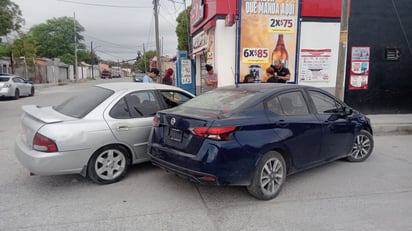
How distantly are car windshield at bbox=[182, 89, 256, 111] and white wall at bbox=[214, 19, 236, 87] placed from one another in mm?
4705

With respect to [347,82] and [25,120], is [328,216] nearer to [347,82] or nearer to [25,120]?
[25,120]

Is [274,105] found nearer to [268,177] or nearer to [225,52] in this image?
[268,177]

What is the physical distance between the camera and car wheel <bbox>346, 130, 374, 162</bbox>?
5.59m

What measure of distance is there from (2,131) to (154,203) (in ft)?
21.6

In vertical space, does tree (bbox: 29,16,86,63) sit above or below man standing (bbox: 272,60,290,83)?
above

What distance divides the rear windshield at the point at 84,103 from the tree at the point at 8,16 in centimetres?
1678

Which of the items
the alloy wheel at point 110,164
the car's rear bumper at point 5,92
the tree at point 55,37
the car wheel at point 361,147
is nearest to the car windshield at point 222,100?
the alloy wheel at point 110,164

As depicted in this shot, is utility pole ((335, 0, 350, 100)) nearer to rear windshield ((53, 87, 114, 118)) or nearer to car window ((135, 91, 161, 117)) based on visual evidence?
car window ((135, 91, 161, 117))

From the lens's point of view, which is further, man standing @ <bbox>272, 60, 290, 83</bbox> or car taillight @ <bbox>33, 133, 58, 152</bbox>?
man standing @ <bbox>272, 60, 290, 83</bbox>

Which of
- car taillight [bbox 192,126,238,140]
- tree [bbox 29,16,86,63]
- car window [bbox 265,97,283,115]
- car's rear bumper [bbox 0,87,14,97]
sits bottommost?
car's rear bumper [bbox 0,87,14,97]

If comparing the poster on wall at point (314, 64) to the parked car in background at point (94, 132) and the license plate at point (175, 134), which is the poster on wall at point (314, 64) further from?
the license plate at point (175, 134)

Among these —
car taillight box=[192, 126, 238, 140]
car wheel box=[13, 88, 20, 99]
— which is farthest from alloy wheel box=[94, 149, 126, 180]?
car wheel box=[13, 88, 20, 99]

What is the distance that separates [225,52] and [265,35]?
4.62ft

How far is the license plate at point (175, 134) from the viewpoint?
12.7 feet
